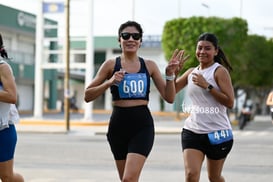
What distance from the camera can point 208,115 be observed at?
263 inches

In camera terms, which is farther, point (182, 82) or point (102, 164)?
point (102, 164)

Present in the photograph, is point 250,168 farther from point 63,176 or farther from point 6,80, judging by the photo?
point 6,80

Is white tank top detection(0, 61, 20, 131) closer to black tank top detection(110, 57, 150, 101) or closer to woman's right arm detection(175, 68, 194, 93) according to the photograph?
black tank top detection(110, 57, 150, 101)

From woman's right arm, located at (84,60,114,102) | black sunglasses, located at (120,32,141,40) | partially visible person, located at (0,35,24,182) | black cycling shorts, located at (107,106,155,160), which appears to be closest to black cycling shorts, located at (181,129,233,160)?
black cycling shorts, located at (107,106,155,160)

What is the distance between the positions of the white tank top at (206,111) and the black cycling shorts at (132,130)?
69 centimetres

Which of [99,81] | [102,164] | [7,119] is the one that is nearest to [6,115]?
[7,119]

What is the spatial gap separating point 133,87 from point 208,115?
1035mm

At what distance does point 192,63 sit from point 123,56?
28755 mm

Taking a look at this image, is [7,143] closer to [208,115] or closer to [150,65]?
[150,65]

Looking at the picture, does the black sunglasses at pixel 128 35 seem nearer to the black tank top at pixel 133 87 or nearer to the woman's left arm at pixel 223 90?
the black tank top at pixel 133 87

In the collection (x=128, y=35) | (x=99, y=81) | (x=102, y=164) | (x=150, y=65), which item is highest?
(x=128, y=35)

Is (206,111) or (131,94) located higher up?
(131,94)

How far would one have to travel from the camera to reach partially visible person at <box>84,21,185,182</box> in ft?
19.9

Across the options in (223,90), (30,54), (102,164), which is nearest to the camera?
(223,90)
